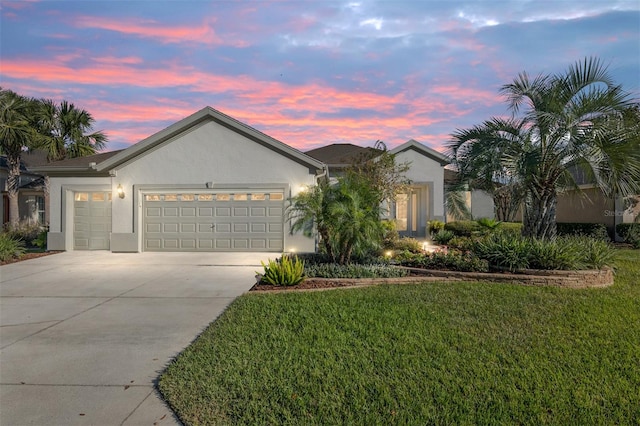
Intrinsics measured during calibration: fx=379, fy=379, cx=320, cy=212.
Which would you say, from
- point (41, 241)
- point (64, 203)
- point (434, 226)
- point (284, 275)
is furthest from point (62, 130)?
point (434, 226)

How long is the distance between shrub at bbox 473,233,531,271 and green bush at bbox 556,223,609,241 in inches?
352

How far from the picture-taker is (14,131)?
17406 millimetres

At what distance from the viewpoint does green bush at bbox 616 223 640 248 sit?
15.4 meters

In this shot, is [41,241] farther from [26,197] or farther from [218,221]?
[26,197]

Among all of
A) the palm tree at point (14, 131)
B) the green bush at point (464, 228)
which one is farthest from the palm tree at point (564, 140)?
the palm tree at point (14, 131)

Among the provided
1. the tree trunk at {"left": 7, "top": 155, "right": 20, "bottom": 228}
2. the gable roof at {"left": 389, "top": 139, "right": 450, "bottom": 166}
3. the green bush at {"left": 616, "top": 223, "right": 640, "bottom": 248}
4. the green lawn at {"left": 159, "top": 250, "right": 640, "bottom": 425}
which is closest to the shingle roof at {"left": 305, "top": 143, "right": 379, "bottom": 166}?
the gable roof at {"left": 389, "top": 139, "right": 450, "bottom": 166}

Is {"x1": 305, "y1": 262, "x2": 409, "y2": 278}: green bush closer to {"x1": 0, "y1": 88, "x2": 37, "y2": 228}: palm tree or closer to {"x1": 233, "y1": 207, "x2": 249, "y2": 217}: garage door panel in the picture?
{"x1": 233, "y1": 207, "x2": 249, "y2": 217}: garage door panel

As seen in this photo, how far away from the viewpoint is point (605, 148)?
8922 mm

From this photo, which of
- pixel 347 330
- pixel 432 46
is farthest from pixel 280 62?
pixel 347 330

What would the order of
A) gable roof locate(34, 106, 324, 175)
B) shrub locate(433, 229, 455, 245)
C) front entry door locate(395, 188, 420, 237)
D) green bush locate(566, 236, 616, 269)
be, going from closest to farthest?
green bush locate(566, 236, 616, 269) → gable roof locate(34, 106, 324, 175) → shrub locate(433, 229, 455, 245) → front entry door locate(395, 188, 420, 237)

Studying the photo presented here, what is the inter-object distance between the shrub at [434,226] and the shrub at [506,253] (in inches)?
333

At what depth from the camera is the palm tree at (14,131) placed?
17.4m

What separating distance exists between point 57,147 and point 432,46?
18.2 m

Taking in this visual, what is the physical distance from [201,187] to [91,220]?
4966 millimetres
